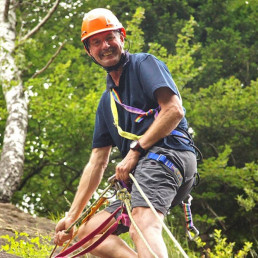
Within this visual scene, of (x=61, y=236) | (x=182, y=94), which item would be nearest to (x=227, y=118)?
(x=182, y=94)

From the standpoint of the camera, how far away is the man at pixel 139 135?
3.53 m

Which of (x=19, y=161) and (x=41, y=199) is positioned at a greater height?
(x=19, y=161)

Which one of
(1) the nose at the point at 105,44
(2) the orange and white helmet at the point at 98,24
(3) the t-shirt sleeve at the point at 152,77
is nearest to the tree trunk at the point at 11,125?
(2) the orange and white helmet at the point at 98,24

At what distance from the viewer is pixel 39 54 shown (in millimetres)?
16484

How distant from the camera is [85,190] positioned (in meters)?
4.33

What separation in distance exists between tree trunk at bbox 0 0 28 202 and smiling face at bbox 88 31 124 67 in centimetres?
506

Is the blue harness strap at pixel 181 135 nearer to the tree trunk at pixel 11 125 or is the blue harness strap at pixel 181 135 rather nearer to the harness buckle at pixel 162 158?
the harness buckle at pixel 162 158

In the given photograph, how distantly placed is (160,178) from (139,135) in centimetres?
37

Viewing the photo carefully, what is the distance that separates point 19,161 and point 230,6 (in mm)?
11235

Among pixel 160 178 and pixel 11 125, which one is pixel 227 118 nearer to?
pixel 11 125

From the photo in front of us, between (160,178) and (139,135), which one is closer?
(160,178)

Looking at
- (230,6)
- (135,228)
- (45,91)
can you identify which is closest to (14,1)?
(45,91)

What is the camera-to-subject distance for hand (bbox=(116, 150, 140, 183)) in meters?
3.66

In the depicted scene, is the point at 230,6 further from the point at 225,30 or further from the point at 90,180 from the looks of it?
the point at 90,180
